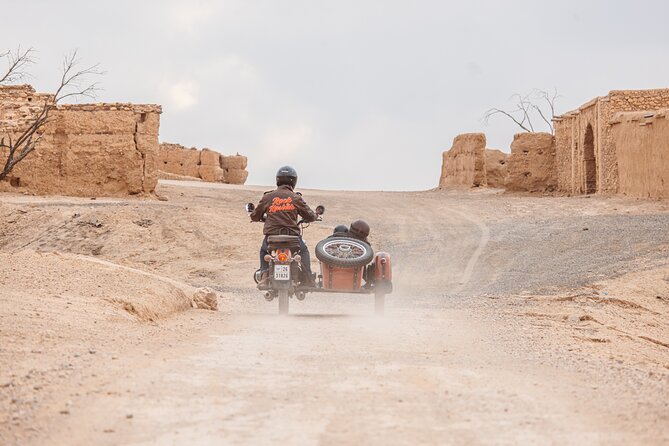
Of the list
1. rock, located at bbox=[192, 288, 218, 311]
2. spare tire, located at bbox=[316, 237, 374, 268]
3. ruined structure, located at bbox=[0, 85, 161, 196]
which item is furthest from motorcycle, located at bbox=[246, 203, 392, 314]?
ruined structure, located at bbox=[0, 85, 161, 196]

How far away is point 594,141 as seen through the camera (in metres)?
33.7

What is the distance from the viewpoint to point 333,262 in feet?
37.6

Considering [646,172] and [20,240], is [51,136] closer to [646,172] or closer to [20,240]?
[20,240]

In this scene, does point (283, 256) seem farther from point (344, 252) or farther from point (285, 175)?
point (285, 175)

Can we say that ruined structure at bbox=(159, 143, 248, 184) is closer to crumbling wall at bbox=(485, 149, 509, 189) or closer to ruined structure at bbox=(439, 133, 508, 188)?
ruined structure at bbox=(439, 133, 508, 188)

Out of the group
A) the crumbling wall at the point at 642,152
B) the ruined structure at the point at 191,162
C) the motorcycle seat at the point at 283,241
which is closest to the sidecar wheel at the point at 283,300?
the motorcycle seat at the point at 283,241

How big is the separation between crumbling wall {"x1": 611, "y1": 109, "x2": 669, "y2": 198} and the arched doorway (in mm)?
3173

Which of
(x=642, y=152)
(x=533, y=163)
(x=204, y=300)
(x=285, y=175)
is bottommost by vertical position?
(x=204, y=300)

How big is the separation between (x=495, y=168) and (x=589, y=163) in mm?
11189

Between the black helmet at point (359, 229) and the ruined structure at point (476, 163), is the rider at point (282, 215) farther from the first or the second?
the ruined structure at point (476, 163)

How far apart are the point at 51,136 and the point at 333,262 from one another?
20644mm

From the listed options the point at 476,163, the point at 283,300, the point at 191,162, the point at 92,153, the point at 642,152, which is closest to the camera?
the point at 283,300

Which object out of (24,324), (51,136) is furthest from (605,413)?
(51,136)

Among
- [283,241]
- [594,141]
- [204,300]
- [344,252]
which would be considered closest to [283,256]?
[283,241]
